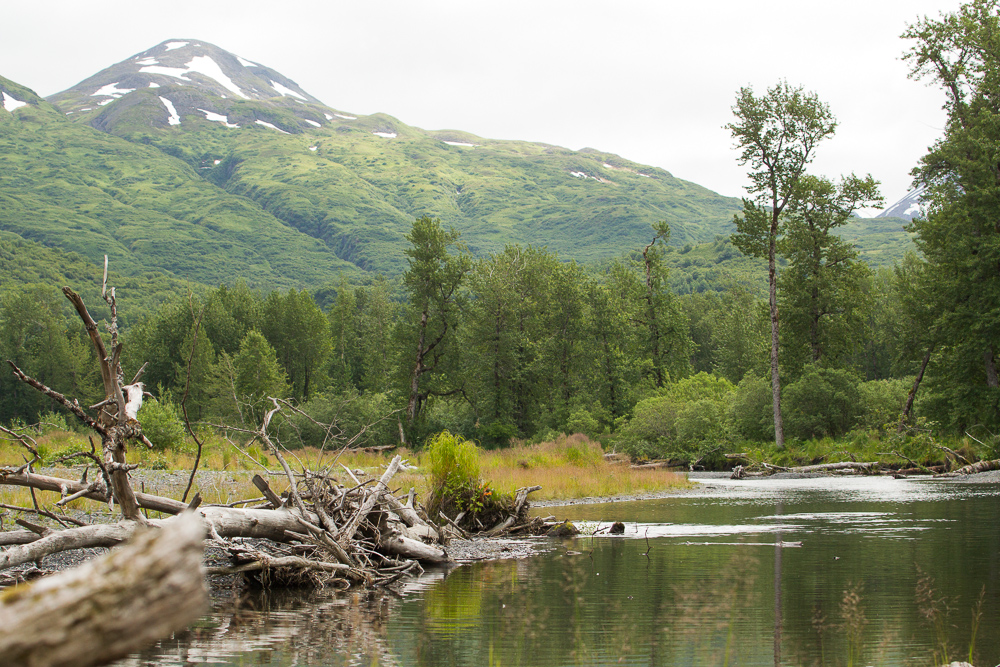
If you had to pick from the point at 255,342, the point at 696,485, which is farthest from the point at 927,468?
the point at 255,342

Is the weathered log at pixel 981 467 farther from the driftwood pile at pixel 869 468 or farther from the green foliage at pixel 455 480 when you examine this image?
the green foliage at pixel 455 480

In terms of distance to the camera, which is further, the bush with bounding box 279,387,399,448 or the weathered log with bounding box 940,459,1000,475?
the bush with bounding box 279,387,399,448

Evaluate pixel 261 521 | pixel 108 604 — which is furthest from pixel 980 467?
pixel 108 604

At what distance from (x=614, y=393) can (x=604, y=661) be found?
49712mm

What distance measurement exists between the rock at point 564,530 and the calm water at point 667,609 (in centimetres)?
69

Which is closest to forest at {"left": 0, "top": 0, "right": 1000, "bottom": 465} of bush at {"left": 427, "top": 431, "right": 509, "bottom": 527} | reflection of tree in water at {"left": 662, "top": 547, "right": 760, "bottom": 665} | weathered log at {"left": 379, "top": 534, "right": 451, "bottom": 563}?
bush at {"left": 427, "top": 431, "right": 509, "bottom": 527}

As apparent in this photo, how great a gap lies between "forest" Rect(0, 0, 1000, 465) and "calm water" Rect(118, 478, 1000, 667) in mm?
15944

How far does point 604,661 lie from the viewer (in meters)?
7.30

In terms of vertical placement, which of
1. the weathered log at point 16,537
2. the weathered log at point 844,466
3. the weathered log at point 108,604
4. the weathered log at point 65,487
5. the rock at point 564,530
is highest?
the weathered log at point 108,604

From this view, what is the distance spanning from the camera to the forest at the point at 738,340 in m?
33.6

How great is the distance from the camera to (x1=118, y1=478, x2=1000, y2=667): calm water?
7.52 m

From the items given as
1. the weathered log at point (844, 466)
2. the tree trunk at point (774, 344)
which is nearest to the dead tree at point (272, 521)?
the weathered log at point (844, 466)

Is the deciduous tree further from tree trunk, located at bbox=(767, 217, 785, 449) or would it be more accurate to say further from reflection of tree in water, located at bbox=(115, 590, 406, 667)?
reflection of tree in water, located at bbox=(115, 590, 406, 667)

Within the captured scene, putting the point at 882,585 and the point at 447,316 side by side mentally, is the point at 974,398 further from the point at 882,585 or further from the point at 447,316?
the point at 447,316
